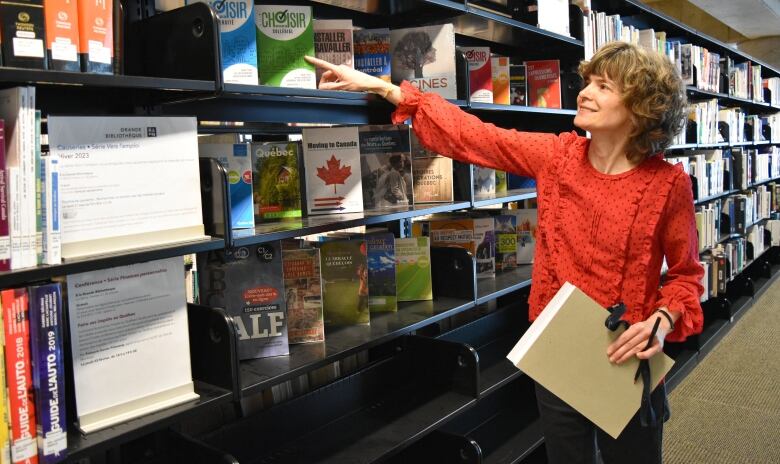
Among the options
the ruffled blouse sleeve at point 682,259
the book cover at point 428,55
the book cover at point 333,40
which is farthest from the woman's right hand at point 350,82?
the ruffled blouse sleeve at point 682,259

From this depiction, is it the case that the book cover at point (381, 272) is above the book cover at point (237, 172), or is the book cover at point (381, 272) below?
below

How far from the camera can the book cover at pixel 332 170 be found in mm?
1987

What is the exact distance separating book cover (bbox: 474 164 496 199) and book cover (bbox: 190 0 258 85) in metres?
1.25

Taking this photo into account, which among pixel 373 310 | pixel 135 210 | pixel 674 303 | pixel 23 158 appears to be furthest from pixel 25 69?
pixel 674 303

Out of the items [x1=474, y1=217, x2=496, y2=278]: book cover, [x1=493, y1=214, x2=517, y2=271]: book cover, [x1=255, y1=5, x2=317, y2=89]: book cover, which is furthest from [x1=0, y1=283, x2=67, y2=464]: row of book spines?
[x1=493, y1=214, x2=517, y2=271]: book cover

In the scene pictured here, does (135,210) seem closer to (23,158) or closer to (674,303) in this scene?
(23,158)

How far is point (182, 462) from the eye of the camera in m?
1.67

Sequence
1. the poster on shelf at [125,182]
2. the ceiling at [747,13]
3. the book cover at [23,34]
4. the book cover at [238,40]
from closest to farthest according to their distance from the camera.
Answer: the book cover at [23,34] → the poster on shelf at [125,182] → the book cover at [238,40] → the ceiling at [747,13]

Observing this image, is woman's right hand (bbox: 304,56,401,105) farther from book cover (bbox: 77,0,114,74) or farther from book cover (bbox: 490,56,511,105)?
book cover (bbox: 490,56,511,105)

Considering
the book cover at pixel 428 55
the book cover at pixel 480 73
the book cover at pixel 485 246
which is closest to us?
the book cover at pixel 428 55

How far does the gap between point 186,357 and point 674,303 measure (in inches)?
48.8

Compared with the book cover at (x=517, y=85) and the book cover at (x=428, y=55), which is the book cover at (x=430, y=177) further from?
the book cover at (x=517, y=85)

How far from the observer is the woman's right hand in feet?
5.92

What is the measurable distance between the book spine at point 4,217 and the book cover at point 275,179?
27.7 inches
